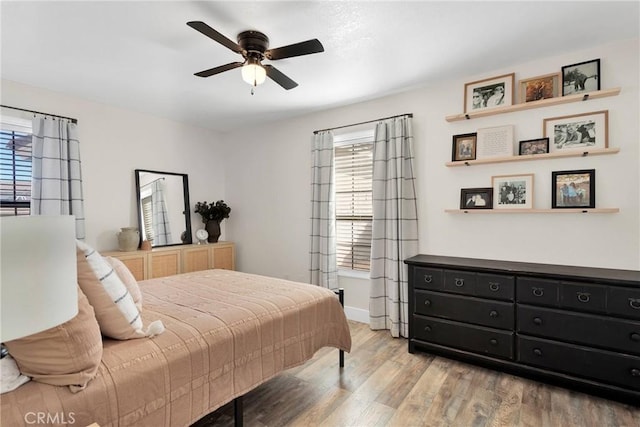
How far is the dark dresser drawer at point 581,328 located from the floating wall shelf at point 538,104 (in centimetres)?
165

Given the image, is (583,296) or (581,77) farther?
(581,77)

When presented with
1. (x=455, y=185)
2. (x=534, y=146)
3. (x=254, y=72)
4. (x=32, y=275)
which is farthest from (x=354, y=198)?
(x=32, y=275)

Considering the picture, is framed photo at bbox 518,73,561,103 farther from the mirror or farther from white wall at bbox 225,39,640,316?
the mirror

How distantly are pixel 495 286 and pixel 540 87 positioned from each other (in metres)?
1.74

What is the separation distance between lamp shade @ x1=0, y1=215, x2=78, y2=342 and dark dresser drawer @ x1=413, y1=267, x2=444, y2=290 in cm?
A: 255

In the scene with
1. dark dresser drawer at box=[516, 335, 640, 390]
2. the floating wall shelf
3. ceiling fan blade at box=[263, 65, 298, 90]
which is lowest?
dark dresser drawer at box=[516, 335, 640, 390]

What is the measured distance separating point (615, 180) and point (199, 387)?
10.5 ft

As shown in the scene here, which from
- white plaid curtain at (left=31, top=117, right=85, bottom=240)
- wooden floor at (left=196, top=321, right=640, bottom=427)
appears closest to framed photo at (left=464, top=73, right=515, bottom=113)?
wooden floor at (left=196, top=321, right=640, bottom=427)

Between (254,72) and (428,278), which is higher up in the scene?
(254,72)

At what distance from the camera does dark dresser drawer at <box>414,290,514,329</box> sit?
246 centimetres

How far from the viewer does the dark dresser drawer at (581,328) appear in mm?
2045

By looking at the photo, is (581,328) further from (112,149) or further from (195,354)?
(112,149)

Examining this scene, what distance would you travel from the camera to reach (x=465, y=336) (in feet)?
8.57

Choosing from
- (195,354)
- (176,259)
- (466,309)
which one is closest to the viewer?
(195,354)
